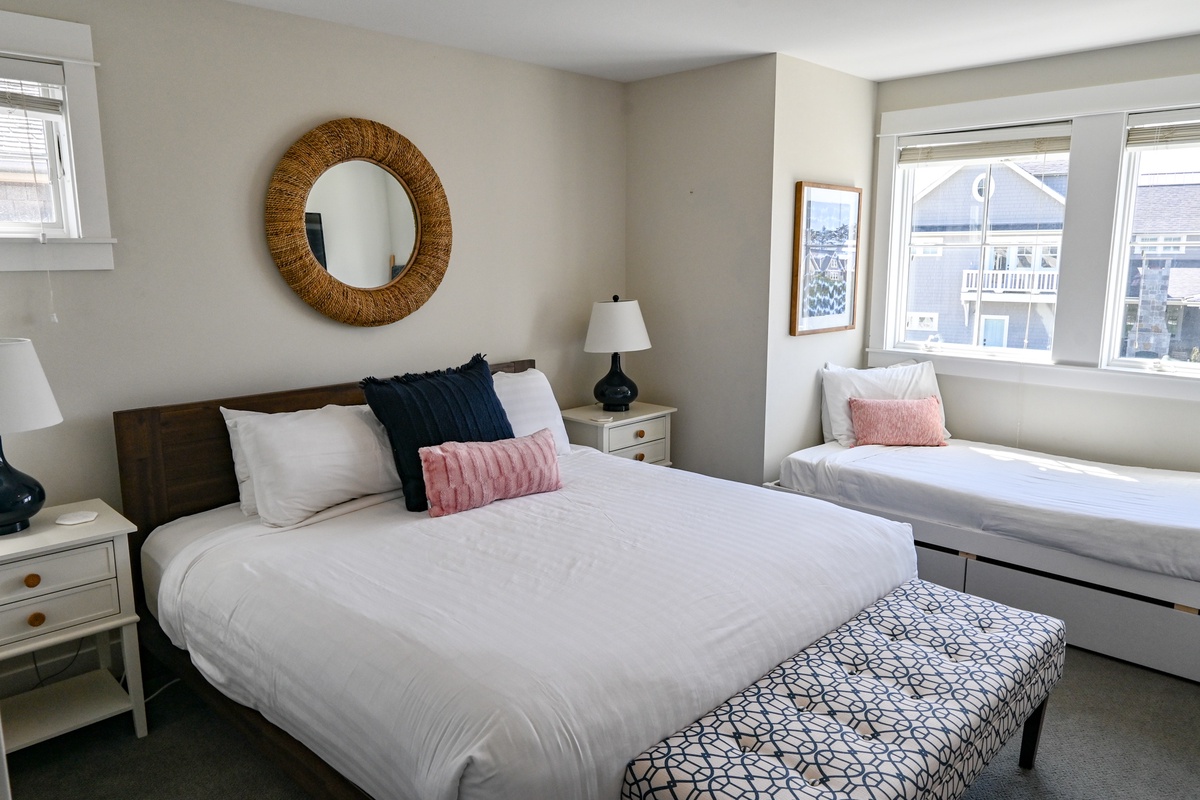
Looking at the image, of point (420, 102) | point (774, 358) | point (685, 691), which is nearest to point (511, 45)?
point (420, 102)

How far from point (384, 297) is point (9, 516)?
1.51 metres

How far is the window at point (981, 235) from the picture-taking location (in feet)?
12.6

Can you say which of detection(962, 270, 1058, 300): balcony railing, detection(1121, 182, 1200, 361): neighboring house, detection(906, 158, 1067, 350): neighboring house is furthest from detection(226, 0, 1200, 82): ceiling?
detection(962, 270, 1058, 300): balcony railing

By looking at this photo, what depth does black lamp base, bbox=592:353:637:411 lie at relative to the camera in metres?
3.96

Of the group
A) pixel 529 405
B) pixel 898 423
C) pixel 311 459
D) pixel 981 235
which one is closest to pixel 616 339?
→ pixel 529 405

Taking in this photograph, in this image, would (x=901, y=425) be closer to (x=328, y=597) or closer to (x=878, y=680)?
(x=878, y=680)

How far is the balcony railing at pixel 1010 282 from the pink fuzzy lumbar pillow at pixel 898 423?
2.18ft

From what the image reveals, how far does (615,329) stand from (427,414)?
1297mm

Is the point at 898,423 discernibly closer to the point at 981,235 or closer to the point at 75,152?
the point at 981,235

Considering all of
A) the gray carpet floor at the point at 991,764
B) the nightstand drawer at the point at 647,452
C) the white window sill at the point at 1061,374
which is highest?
the white window sill at the point at 1061,374

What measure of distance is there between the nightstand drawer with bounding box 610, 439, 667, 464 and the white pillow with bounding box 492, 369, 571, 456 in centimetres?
48

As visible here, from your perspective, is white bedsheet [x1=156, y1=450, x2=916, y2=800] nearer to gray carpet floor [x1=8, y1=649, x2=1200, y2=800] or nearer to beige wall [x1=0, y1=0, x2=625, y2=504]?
gray carpet floor [x1=8, y1=649, x2=1200, y2=800]

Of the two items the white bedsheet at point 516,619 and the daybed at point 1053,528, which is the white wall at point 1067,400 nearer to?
the daybed at point 1053,528

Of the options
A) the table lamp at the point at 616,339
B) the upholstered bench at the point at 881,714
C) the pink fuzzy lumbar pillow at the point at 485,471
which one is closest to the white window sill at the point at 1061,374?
the table lamp at the point at 616,339
